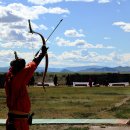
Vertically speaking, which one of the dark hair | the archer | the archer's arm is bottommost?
the archer

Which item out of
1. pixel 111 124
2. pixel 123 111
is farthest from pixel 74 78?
pixel 111 124

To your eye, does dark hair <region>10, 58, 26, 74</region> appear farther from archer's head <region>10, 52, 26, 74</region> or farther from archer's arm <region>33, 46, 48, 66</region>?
archer's arm <region>33, 46, 48, 66</region>

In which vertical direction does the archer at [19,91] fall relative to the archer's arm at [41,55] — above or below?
below

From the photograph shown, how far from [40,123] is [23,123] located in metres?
8.45

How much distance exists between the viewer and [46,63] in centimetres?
813

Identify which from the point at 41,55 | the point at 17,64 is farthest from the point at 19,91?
the point at 41,55

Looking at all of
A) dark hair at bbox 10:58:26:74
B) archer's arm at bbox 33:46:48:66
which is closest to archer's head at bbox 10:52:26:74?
dark hair at bbox 10:58:26:74

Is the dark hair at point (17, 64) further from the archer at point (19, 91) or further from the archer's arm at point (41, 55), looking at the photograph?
the archer's arm at point (41, 55)

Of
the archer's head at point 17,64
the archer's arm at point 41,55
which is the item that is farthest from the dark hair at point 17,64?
the archer's arm at point 41,55

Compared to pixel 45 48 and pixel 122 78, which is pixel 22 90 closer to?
pixel 45 48

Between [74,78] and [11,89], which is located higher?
[11,89]

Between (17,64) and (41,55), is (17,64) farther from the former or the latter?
(41,55)

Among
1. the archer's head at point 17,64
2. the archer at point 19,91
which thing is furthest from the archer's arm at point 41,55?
the archer's head at point 17,64

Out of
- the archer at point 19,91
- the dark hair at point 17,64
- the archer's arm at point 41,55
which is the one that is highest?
the archer's arm at point 41,55
